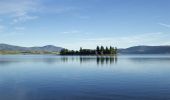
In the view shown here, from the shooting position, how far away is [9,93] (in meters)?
40.5

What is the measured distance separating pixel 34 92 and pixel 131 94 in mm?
16384

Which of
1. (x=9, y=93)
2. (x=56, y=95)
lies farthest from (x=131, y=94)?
(x=9, y=93)

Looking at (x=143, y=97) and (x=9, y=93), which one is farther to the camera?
(x=9, y=93)

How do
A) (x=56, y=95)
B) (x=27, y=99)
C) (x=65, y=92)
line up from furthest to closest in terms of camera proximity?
(x=65, y=92) → (x=56, y=95) → (x=27, y=99)

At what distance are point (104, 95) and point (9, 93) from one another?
15.8 meters

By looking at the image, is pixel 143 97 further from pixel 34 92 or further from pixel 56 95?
pixel 34 92

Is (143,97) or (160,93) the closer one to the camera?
(143,97)

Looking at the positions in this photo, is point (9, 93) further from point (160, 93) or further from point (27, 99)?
point (160, 93)

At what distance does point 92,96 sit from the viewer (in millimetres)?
37688

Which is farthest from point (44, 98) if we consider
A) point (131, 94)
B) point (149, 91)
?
point (149, 91)

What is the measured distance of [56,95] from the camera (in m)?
38.6

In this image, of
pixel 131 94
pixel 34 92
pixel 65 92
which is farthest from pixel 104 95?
pixel 34 92

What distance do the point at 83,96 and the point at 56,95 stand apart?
438 cm

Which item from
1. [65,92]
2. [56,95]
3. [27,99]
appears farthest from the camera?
[65,92]
